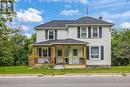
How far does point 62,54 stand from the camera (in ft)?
153

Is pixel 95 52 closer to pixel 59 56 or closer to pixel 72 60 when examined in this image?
Result: pixel 72 60

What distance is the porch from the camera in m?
45.3

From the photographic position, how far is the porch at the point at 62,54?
45.3 m

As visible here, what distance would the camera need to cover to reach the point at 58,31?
49562 millimetres

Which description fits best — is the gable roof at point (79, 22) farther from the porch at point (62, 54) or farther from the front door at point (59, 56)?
the front door at point (59, 56)

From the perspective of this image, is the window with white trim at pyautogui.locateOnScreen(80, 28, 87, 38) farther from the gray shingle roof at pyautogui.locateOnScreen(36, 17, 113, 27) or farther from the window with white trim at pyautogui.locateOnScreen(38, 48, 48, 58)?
the window with white trim at pyautogui.locateOnScreen(38, 48, 48, 58)

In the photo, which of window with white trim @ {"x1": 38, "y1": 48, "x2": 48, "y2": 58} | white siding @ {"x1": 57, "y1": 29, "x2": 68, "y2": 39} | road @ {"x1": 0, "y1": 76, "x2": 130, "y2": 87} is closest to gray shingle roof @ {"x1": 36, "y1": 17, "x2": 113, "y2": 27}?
white siding @ {"x1": 57, "y1": 29, "x2": 68, "y2": 39}

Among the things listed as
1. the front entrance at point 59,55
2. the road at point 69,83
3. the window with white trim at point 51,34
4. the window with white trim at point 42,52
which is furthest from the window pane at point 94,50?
the road at point 69,83

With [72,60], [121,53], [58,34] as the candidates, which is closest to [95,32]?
[72,60]

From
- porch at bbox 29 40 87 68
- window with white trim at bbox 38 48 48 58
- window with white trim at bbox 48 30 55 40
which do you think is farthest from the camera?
window with white trim at bbox 48 30 55 40

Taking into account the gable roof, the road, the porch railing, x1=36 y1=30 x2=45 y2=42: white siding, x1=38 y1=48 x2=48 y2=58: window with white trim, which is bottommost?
the road

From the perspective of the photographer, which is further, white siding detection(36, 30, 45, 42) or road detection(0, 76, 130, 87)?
white siding detection(36, 30, 45, 42)

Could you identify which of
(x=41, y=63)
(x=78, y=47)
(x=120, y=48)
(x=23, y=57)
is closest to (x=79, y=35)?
(x=78, y=47)

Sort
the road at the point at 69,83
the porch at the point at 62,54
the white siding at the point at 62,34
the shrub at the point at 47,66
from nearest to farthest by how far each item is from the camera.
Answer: the road at the point at 69,83, the shrub at the point at 47,66, the porch at the point at 62,54, the white siding at the point at 62,34
